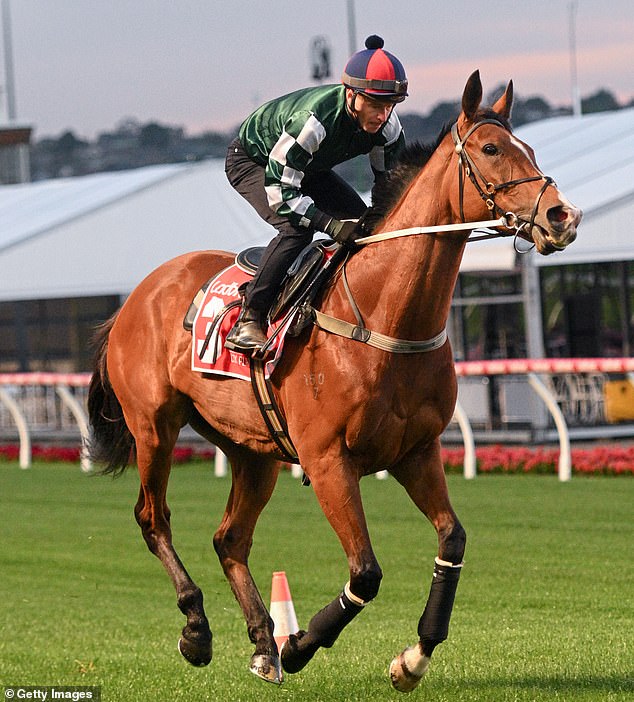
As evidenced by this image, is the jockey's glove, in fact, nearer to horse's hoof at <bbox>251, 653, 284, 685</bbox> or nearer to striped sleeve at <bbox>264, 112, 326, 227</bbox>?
striped sleeve at <bbox>264, 112, 326, 227</bbox>

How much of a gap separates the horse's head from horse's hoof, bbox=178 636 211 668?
2203mm

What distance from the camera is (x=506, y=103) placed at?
5.08 metres

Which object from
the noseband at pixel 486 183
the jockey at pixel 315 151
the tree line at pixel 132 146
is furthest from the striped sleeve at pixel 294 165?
A: the tree line at pixel 132 146

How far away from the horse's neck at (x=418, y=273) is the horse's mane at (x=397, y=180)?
3.4 inches

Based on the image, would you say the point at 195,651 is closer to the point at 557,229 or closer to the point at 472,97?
the point at 557,229

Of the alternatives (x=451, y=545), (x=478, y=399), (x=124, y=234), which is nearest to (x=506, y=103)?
(x=451, y=545)

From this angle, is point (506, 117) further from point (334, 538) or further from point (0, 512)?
point (0, 512)

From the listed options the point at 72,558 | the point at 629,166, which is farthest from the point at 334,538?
the point at 629,166

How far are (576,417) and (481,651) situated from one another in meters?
10.6

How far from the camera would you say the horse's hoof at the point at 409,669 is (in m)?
5.13

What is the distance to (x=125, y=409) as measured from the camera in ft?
22.1

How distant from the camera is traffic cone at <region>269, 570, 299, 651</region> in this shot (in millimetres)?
6194

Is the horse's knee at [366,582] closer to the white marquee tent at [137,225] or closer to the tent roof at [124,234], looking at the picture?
the white marquee tent at [137,225]

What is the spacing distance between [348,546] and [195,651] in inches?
43.5
